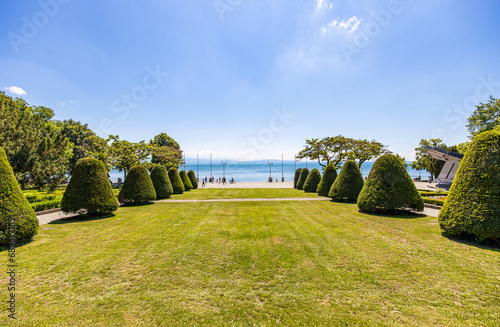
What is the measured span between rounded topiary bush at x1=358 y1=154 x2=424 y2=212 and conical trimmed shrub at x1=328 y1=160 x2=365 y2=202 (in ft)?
9.55

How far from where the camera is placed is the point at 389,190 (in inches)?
386

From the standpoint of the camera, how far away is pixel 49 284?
3945 millimetres

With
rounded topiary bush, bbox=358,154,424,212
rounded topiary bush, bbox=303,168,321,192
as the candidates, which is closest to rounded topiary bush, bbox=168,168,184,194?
rounded topiary bush, bbox=303,168,321,192

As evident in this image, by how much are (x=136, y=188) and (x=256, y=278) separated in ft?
38.1

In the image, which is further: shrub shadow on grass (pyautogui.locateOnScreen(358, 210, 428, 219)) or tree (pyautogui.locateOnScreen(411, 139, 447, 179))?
tree (pyautogui.locateOnScreen(411, 139, 447, 179))

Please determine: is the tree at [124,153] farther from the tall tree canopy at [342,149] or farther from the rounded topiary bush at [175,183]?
the tall tree canopy at [342,149]

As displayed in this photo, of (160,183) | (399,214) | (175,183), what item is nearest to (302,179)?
(399,214)

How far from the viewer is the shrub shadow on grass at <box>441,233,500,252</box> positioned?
5559 mm

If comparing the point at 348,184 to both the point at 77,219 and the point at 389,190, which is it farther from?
the point at 77,219

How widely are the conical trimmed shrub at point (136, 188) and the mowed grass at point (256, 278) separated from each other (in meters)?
5.40

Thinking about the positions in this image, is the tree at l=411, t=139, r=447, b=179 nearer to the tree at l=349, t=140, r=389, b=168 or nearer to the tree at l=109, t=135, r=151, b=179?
the tree at l=349, t=140, r=389, b=168

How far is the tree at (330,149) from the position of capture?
27.4 m

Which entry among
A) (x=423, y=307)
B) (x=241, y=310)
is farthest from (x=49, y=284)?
(x=423, y=307)

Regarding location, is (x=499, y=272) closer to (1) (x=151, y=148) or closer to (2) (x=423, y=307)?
(2) (x=423, y=307)
